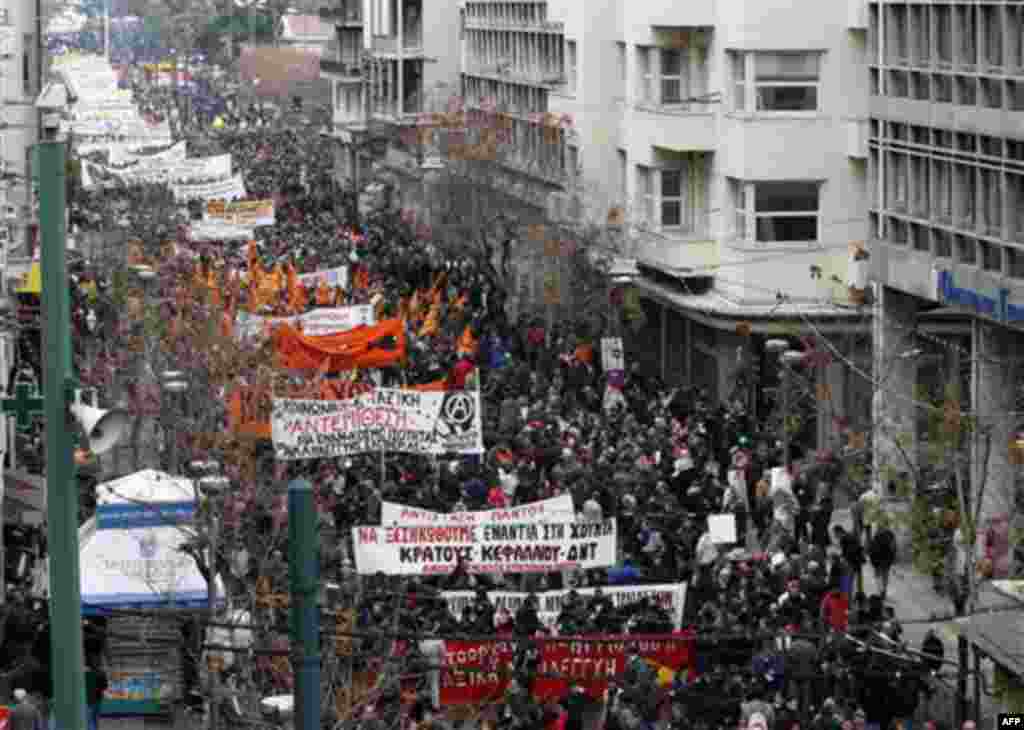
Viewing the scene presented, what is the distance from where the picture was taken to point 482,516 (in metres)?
27.6

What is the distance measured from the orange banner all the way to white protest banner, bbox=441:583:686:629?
1518 cm

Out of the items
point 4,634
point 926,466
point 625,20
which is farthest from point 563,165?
point 4,634

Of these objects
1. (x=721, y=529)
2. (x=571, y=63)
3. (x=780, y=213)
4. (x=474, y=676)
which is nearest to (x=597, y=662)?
(x=474, y=676)

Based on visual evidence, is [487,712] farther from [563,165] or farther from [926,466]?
[563,165]

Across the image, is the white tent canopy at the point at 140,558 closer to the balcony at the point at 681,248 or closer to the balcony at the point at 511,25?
the balcony at the point at 681,248

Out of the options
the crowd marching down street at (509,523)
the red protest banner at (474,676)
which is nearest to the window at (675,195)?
the crowd marching down street at (509,523)

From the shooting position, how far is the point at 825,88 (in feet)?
176

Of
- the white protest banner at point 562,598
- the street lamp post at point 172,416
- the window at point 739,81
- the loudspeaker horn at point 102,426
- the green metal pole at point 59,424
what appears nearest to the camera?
the loudspeaker horn at point 102,426

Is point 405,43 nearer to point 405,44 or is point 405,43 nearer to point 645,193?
point 405,44

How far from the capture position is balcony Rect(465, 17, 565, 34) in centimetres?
7434

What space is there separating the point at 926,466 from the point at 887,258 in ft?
34.1

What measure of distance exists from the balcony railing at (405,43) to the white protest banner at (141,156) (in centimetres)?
2954

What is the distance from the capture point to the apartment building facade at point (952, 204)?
123ft

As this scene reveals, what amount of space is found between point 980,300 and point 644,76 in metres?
23.3
